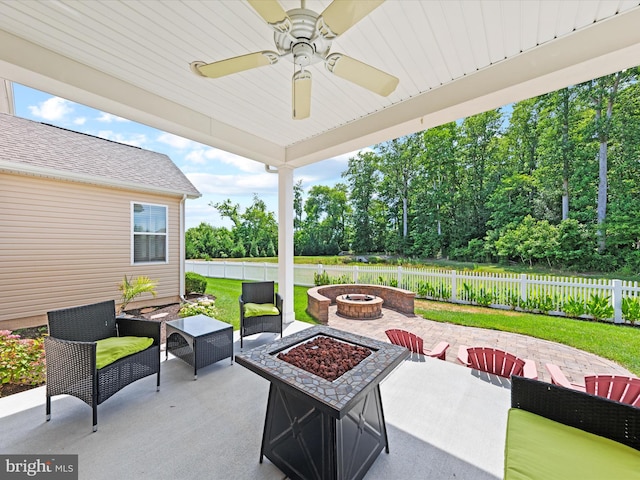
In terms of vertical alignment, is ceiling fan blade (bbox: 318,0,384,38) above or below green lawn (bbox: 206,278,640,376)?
above

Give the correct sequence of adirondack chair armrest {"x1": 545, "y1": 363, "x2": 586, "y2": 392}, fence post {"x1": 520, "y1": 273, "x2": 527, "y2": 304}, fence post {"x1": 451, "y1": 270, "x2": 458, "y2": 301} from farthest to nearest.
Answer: fence post {"x1": 451, "y1": 270, "x2": 458, "y2": 301} → fence post {"x1": 520, "y1": 273, "x2": 527, "y2": 304} → adirondack chair armrest {"x1": 545, "y1": 363, "x2": 586, "y2": 392}

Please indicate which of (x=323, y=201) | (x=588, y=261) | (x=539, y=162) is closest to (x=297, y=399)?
(x=588, y=261)

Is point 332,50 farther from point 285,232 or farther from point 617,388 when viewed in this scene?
point 617,388

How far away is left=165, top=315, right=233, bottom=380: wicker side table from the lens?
3.08 metres

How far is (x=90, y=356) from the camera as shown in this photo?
214 cm

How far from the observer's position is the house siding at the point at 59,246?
15.7 feet

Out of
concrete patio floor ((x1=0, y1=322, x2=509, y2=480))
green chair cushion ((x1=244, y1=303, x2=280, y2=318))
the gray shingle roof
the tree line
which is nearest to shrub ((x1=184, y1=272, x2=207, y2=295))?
the gray shingle roof

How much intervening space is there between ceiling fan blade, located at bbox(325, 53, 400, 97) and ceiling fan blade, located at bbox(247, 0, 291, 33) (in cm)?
35

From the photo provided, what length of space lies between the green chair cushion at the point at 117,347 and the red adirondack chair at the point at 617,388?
4167 mm

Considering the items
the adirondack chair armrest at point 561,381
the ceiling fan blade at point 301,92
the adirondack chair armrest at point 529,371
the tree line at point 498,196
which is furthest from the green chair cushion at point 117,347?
the tree line at point 498,196

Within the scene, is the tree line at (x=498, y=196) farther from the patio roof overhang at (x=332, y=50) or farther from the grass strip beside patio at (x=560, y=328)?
the patio roof overhang at (x=332, y=50)

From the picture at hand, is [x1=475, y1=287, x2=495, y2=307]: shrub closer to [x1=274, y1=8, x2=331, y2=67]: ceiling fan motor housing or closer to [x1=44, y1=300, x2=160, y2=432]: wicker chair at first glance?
[x1=274, y1=8, x2=331, y2=67]: ceiling fan motor housing

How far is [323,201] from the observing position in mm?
19375

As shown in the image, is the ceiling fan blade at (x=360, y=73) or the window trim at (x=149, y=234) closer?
the ceiling fan blade at (x=360, y=73)
